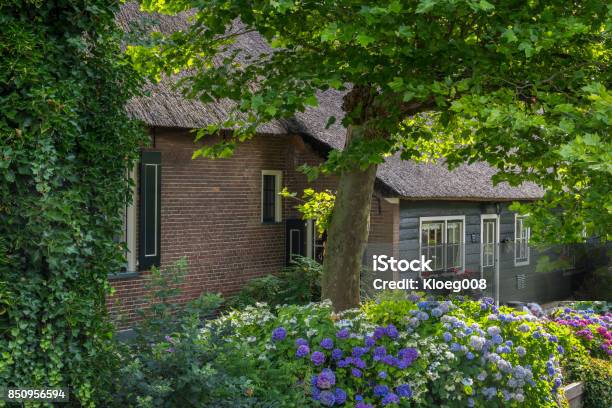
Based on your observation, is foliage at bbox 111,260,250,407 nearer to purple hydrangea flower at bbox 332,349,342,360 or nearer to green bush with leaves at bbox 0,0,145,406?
green bush with leaves at bbox 0,0,145,406

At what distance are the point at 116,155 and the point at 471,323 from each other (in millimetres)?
4013

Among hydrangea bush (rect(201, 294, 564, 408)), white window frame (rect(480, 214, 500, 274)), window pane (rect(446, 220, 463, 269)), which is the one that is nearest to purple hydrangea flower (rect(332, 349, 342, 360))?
hydrangea bush (rect(201, 294, 564, 408))

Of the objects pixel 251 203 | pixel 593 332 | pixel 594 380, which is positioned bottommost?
pixel 594 380

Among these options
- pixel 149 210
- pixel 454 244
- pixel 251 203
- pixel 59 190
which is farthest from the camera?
pixel 454 244

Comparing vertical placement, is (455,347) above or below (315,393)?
above

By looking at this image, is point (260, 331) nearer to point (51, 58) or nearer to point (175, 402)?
point (175, 402)

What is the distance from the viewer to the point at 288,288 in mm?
15008

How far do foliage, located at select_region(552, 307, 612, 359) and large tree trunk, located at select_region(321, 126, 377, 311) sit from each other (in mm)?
2728

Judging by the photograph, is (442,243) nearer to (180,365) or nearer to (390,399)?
(390,399)

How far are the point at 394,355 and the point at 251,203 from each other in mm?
9482

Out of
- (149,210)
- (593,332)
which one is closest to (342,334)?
(593,332)

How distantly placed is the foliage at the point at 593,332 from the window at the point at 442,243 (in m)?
6.64

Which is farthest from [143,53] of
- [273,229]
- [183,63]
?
[273,229]

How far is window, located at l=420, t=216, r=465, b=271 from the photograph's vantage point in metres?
17.6
